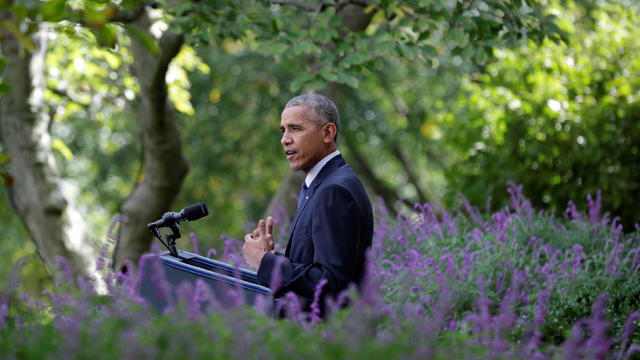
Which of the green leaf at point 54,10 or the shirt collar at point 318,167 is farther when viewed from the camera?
the shirt collar at point 318,167

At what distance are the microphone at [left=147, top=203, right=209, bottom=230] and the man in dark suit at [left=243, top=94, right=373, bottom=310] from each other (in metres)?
0.26

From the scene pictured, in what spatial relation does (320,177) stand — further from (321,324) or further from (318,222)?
(321,324)

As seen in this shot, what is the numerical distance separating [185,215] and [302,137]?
664 millimetres

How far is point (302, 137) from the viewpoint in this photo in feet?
10.7

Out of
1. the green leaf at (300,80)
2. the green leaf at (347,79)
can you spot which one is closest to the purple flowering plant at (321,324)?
the green leaf at (347,79)

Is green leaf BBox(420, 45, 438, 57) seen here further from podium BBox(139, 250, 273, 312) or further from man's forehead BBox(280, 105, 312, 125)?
podium BBox(139, 250, 273, 312)

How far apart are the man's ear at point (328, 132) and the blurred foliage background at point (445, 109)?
1119 mm

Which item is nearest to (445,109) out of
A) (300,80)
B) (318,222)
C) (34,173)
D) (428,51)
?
(428,51)

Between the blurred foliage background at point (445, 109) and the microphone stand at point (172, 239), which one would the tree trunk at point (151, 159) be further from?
the microphone stand at point (172, 239)

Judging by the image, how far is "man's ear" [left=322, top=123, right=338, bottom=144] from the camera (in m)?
3.28

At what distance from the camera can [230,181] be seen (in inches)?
639

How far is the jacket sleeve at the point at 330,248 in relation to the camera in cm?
283

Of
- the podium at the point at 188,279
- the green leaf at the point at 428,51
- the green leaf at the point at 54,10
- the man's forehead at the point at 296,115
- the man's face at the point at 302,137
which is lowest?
the podium at the point at 188,279

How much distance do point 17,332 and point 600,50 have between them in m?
7.43
